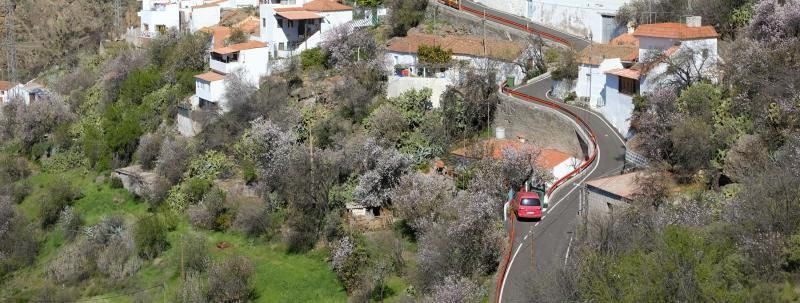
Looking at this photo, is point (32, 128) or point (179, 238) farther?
point (32, 128)

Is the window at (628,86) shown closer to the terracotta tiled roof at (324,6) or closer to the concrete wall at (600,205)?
the concrete wall at (600,205)

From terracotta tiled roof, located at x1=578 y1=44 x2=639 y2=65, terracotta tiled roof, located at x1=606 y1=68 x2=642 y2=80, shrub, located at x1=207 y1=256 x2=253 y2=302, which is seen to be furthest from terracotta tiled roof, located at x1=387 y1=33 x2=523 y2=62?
shrub, located at x1=207 y1=256 x2=253 y2=302

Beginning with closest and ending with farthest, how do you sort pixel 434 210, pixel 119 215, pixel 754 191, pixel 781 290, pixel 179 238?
pixel 781 290
pixel 754 191
pixel 434 210
pixel 179 238
pixel 119 215

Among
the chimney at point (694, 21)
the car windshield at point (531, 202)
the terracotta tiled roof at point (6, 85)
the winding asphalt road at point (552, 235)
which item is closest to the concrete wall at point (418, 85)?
the winding asphalt road at point (552, 235)

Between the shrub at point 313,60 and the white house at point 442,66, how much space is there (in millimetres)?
3346

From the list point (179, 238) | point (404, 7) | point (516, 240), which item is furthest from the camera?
point (404, 7)

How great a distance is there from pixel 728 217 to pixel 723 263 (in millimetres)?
2496

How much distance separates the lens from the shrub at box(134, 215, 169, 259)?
38938 millimetres

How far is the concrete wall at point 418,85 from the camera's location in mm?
43688

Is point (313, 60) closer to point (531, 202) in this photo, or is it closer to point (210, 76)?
point (210, 76)

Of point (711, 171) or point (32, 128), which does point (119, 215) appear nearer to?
point (32, 128)

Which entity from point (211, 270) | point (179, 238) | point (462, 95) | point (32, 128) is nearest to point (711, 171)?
point (462, 95)

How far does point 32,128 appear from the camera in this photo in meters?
55.2

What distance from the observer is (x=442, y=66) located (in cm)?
4612
